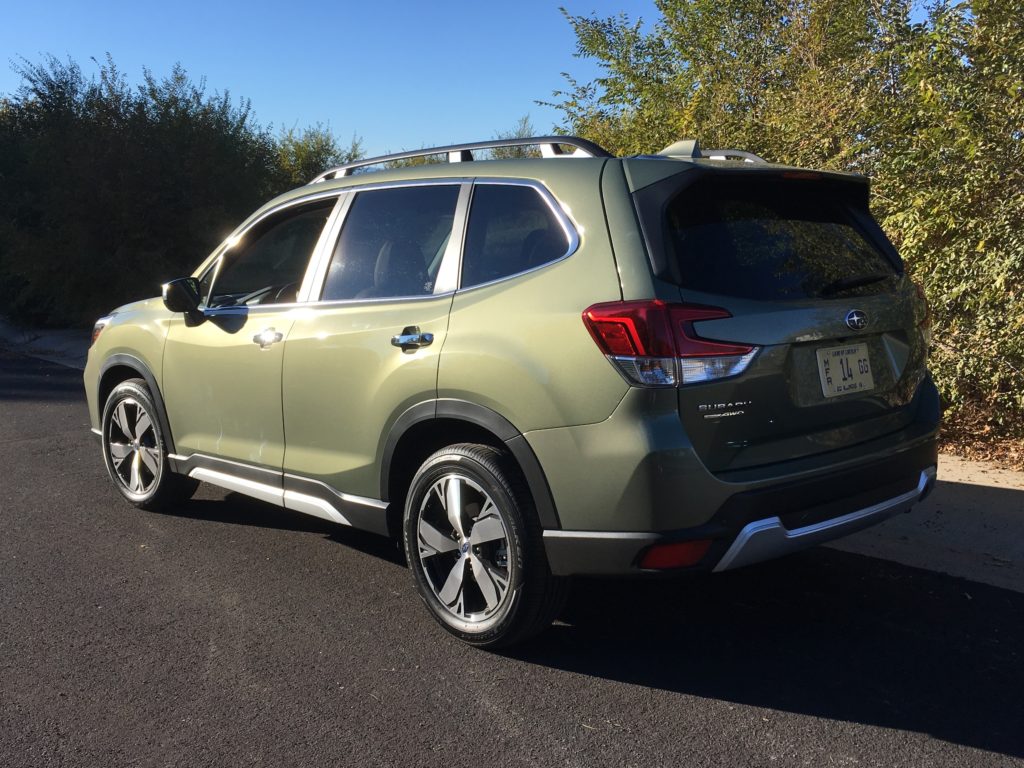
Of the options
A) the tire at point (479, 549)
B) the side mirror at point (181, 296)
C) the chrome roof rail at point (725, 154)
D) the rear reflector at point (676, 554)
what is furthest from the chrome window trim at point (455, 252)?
the side mirror at point (181, 296)

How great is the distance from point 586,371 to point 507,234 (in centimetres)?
79

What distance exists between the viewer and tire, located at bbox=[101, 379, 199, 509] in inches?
215

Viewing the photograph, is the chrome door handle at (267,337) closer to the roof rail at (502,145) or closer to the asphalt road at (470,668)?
the roof rail at (502,145)

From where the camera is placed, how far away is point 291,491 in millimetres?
4488

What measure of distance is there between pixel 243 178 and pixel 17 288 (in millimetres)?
4949

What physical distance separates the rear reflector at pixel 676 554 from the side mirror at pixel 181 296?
2947 millimetres

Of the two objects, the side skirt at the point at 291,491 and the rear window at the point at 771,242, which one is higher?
the rear window at the point at 771,242

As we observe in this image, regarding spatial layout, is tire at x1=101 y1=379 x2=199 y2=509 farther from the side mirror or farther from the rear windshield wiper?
the rear windshield wiper

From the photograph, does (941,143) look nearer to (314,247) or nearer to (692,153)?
(692,153)

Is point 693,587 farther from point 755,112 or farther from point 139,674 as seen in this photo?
point 755,112

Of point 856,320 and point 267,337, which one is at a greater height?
point 856,320

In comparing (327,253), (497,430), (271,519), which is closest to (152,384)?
(271,519)

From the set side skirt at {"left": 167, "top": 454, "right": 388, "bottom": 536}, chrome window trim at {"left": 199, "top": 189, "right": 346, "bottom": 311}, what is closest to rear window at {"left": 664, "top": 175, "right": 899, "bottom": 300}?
side skirt at {"left": 167, "top": 454, "right": 388, "bottom": 536}

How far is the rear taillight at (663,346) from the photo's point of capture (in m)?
3.11
